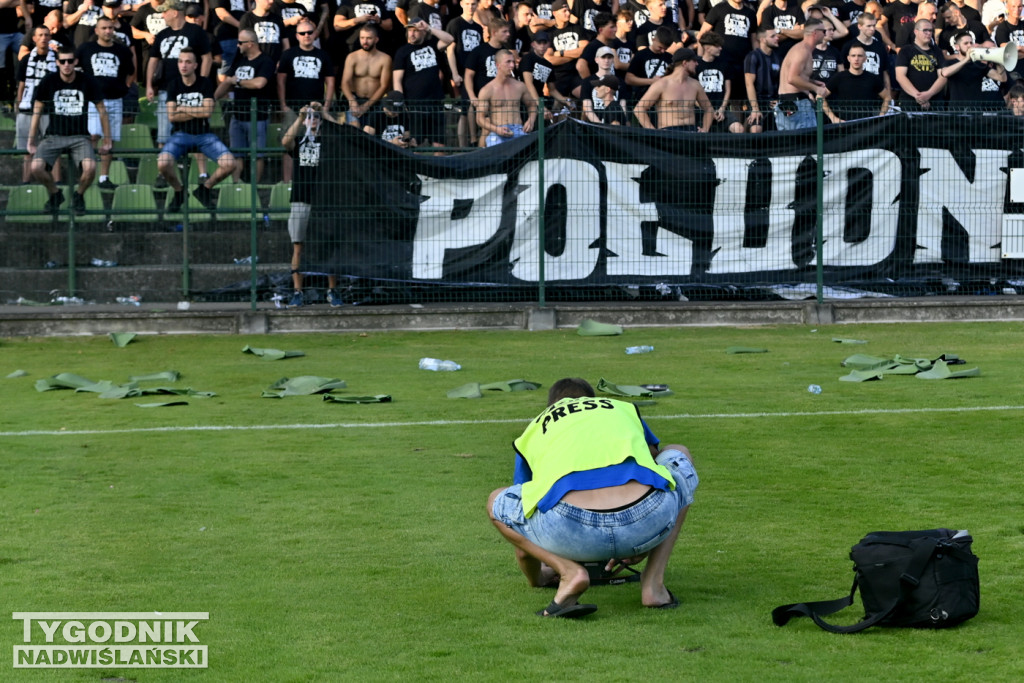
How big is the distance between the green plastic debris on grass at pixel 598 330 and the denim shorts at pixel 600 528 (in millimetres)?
10891

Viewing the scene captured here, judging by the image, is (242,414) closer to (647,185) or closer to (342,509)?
(342,509)

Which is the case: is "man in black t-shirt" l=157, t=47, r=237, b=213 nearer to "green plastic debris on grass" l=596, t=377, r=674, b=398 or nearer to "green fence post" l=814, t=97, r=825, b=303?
"green fence post" l=814, t=97, r=825, b=303

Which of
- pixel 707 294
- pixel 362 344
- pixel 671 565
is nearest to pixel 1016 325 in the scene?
pixel 707 294

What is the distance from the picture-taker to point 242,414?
11.4m

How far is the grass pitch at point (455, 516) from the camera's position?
17.6ft

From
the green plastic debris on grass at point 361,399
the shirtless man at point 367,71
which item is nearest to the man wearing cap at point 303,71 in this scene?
the shirtless man at point 367,71

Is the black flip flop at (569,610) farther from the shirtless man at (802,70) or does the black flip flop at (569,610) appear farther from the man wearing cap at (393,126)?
the shirtless man at (802,70)

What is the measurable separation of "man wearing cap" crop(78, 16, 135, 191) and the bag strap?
562 inches

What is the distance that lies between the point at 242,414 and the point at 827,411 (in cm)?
443

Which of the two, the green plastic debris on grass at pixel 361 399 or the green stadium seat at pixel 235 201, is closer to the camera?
the green plastic debris on grass at pixel 361 399

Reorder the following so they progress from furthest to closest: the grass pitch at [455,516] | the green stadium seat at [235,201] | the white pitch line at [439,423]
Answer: the green stadium seat at [235,201] → the white pitch line at [439,423] → the grass pitch at [455,516]

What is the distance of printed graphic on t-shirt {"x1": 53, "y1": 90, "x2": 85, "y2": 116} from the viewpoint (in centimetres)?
1798

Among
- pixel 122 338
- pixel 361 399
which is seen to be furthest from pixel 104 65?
pixel 361 399

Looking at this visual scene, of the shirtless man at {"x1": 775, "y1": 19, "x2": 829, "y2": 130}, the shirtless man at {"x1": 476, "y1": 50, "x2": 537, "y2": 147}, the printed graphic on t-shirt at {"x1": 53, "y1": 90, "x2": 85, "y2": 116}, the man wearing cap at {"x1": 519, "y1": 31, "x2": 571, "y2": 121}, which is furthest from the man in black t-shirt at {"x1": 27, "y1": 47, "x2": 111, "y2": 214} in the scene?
the shirtless man at {"x1": 775, "y1": 19, "x2": 829, "y2": 130}
